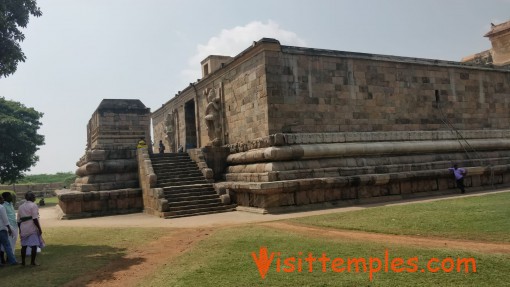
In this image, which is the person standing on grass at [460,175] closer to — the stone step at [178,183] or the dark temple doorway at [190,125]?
the stone step at [178,183]

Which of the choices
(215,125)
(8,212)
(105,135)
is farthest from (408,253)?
(105,135)

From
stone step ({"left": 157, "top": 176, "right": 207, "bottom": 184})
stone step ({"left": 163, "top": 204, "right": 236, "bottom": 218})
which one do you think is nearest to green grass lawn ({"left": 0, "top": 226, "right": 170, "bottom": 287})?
stone step ({"left": 163, "top": 204, "right": 236, "bottom": 218})

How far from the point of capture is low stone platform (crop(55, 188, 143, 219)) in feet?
46.7

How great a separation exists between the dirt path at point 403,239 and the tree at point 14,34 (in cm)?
700

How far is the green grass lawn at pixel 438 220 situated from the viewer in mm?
7191

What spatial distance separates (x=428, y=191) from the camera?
46.6 ft

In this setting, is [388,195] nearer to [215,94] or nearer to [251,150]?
[251,150]

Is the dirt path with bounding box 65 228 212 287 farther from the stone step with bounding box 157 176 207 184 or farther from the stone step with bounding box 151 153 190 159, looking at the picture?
the stone step with bounding box 151 153 190 159

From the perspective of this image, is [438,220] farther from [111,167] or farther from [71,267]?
[111,167]

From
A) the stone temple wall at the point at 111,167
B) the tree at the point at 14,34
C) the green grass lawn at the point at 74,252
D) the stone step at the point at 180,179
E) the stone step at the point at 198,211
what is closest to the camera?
the green grass lawn at the point at 74,252

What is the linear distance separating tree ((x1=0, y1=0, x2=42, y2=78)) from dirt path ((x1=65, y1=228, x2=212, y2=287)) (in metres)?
5.21

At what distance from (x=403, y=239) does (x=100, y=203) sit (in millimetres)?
11075

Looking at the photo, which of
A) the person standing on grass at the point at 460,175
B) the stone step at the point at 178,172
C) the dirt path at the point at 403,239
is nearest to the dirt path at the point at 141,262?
the dirt path at the point at 403,239

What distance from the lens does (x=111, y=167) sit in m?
15.8
